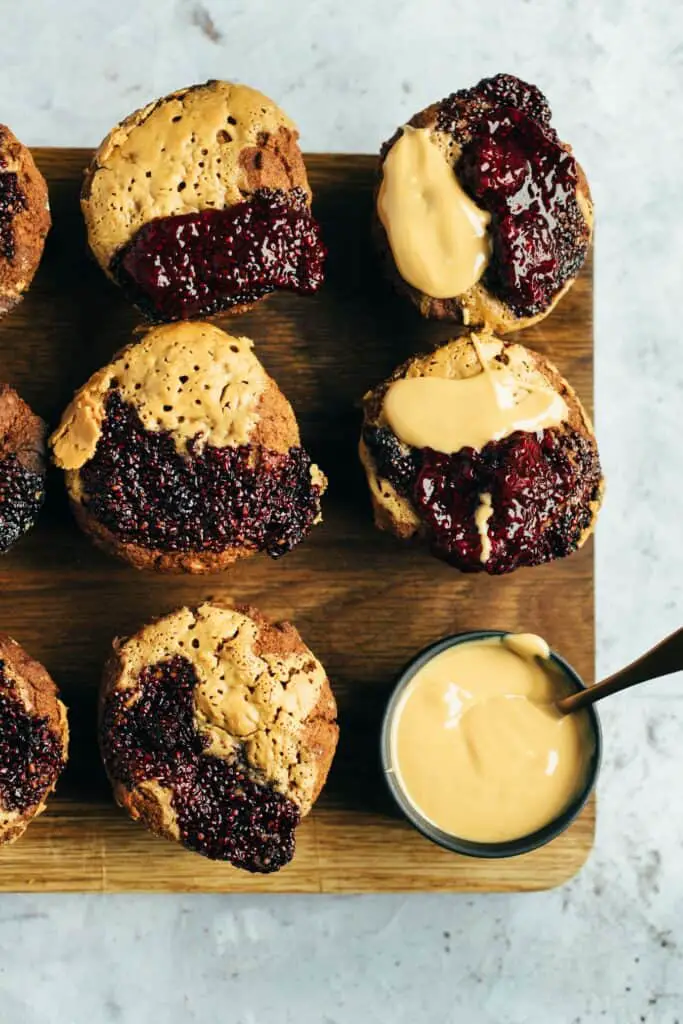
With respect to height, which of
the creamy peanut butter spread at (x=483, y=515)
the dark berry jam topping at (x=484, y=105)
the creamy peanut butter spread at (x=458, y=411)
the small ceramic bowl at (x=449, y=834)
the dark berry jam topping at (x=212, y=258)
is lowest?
the small ceramic bowl at (x=449, y=834)

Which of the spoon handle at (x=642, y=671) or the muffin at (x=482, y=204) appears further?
the muffin at (x=482, y=204)

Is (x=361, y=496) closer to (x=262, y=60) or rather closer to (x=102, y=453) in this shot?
(x=102, y=453)

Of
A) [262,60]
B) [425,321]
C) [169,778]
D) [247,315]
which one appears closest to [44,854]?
[169,778]

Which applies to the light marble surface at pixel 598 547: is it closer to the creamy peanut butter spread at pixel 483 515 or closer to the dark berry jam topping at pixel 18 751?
the dark berry jam topping at pixel 18 751

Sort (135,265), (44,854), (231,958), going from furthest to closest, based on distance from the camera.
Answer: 1. (231,958)
2. (44,854)
3. (135,265)

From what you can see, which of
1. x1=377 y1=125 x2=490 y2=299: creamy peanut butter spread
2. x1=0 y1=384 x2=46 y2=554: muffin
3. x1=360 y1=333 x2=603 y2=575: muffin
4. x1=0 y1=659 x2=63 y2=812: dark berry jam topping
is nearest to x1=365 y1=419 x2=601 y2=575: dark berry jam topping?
x1=360 y1=333 x2=603 y2=575: muffin

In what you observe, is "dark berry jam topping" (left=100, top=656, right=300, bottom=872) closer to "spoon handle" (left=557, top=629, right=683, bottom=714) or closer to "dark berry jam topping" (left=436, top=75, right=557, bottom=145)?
"spoon handle" (left=557, top=629, right=683, bottom=714)

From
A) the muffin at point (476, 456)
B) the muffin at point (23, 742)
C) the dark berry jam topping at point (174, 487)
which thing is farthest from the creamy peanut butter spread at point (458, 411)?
the muffin at point (23, 742)

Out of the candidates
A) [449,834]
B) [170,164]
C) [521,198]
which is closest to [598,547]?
[449,834]
